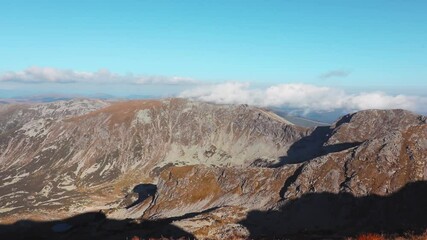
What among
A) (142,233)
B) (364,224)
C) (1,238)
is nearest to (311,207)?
(364,224)

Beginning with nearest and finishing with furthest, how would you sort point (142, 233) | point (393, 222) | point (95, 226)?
point (393, 222), point (142, 233), point (95, 226)

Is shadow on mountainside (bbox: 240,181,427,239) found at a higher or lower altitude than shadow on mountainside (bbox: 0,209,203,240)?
higher

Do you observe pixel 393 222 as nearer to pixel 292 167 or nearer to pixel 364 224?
pixel 364 224

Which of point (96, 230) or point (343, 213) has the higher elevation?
point (343, 213)

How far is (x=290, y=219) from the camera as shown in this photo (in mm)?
146125

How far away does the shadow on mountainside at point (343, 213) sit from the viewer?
135m

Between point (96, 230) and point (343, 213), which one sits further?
point (96, 230)

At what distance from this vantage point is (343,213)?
5669 inches

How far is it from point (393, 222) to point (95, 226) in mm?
133577

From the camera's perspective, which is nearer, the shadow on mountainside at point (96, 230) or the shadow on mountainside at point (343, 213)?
the shadow on mountainside at point (343, 213)

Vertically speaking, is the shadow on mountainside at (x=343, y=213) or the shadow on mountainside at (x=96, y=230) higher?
the shadow on mountainside at (x=343, y=213)

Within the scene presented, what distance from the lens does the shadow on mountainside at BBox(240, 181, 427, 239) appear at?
135m

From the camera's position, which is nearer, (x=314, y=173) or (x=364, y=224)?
(x=364, y=224)

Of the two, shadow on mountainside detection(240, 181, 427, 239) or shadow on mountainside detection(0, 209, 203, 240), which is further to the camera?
shadow on mountainside detection(0, 209, 203, 240)
